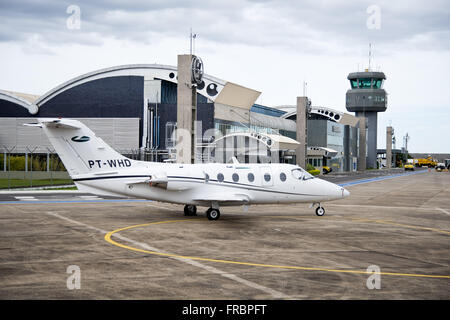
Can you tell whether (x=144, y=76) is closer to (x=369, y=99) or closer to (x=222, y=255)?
(x=222, y=255)

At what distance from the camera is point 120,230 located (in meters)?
21.1

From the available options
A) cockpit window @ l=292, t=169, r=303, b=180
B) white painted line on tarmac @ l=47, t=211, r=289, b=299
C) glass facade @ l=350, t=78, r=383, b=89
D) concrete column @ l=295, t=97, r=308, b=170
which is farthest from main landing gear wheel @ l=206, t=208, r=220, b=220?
glass facade @ l=350, t=78, r=383, b=89

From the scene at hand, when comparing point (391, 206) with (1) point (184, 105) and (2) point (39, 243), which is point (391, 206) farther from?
(2) point (39, 243)

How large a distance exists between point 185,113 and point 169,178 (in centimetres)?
1751

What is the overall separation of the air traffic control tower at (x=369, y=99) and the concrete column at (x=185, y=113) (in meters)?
122

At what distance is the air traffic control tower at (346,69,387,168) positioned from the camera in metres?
153

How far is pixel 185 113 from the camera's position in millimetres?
40594

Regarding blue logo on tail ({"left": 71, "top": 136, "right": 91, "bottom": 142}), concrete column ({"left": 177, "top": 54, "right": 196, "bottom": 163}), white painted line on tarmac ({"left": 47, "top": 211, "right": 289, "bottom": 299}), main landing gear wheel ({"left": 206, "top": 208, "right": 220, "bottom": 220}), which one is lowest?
white painted line on tarmac ({"left": 47, "top": 211, "right": 289, "bottom": 299})

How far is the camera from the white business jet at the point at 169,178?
23.3 m

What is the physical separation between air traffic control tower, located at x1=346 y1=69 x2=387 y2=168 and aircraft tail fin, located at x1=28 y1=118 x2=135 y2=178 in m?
139

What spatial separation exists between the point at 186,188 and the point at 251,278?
1147cm

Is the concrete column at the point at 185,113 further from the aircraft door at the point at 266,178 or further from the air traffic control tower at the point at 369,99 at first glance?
the air traffic control tower at the point at 369,99

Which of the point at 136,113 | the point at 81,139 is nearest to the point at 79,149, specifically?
the point at 81,139

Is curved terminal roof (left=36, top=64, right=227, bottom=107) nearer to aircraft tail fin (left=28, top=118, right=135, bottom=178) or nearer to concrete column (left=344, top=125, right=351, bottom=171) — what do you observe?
aircraft tail fin (left=28, top=118, right=135, bottom=178)
